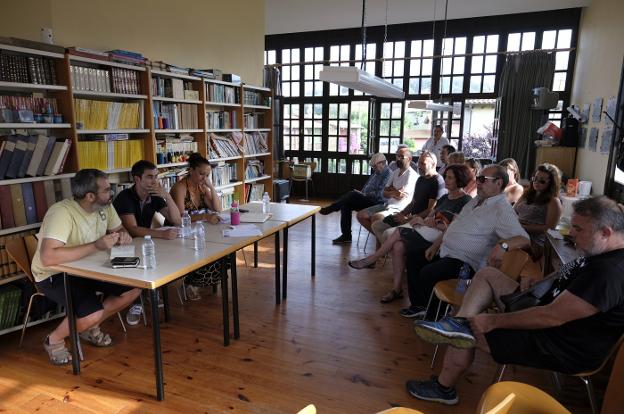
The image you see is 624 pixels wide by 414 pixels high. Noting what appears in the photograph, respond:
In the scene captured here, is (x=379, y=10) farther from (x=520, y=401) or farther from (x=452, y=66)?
(x=520, y=401)

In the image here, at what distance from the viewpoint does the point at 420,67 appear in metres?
8.43

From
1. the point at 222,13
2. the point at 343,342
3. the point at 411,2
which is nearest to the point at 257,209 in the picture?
the point at 343,342

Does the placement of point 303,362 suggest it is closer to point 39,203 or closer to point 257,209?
point 257,209

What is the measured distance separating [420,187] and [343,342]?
6.97 ft

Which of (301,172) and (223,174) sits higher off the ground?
(223,174)

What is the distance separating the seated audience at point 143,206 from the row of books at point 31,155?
0.56 meters

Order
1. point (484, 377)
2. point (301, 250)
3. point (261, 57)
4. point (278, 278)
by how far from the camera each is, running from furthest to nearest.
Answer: point (261, 57)
point (301, 250)
point (278, 278)
point (484, 377)

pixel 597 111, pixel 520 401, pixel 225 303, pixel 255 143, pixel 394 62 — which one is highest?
pixel 394 62

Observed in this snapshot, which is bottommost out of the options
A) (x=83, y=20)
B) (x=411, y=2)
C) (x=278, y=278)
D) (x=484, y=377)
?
(x=484, y=377)

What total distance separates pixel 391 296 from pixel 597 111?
12.8 ft

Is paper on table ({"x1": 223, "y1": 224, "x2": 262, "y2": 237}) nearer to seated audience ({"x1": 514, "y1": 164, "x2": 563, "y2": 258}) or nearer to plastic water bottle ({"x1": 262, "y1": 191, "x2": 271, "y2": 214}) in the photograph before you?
plastic water bottle ({"x1": 262, "y1": 191, "x2": 271, "y2": 214})

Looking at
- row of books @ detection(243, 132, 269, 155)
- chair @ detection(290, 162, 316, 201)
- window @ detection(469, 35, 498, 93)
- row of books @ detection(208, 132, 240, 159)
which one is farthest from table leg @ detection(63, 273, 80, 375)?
window @ detection(469, 35, 498, 93)

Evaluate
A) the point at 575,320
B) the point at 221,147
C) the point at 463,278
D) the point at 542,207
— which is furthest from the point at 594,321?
the point at 221,147

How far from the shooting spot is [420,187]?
Result: 178 inches
